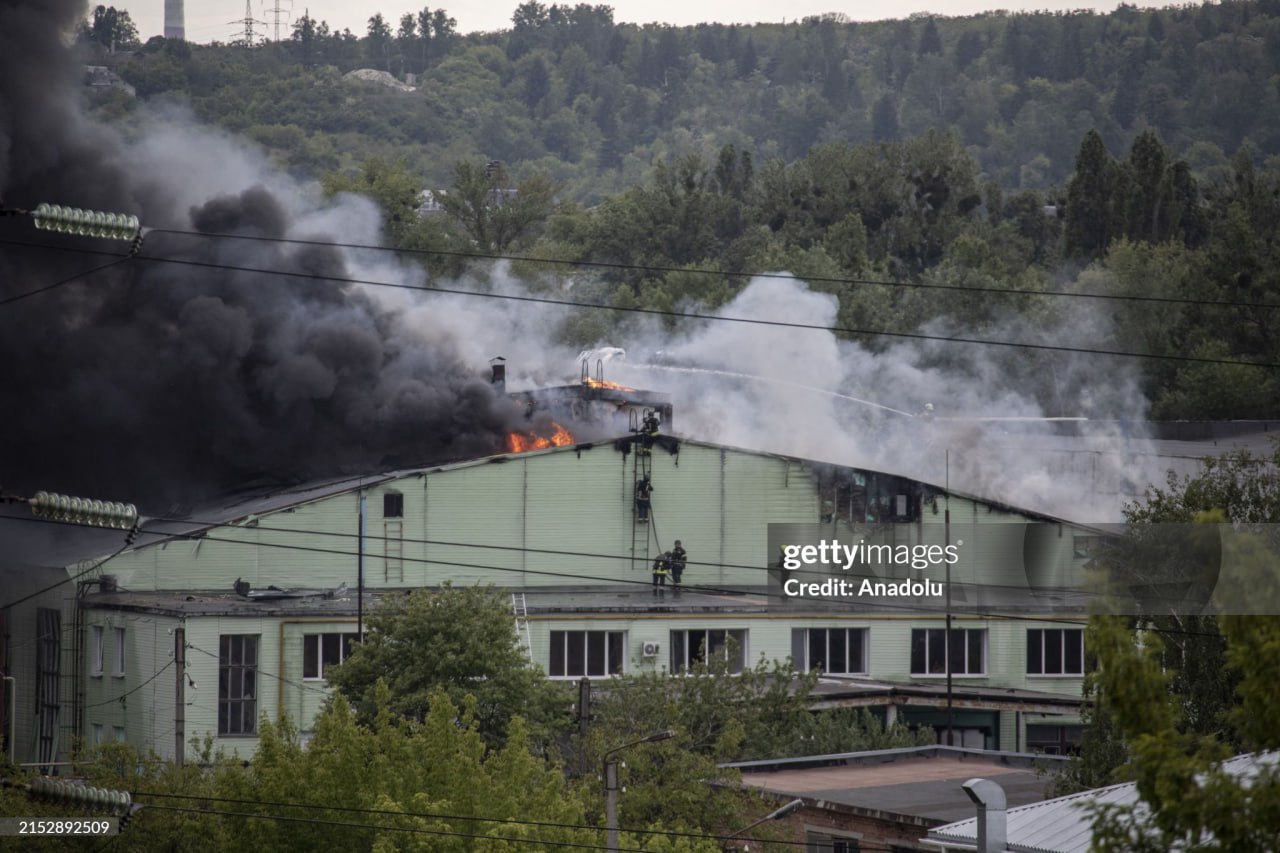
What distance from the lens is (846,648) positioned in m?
48.8

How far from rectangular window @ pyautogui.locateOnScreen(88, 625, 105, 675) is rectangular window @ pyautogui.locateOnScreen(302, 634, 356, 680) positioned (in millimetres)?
4912

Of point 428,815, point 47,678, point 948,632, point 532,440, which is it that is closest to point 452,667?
point 948,632

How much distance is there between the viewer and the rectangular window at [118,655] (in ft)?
146

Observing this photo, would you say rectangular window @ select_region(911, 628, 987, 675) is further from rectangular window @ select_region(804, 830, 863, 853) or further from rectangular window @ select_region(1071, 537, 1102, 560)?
rectangular window @ select_region(804, 830, 863, 853)

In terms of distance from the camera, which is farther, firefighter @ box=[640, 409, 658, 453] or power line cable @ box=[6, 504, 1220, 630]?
firefighter @ box=[640, 409, 658, 453]

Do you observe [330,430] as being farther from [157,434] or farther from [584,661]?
[584,661]

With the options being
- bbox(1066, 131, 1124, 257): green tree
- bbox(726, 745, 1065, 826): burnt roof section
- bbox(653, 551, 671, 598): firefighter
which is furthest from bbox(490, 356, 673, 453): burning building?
bbox(1066, 131, 1124, 257): green tree

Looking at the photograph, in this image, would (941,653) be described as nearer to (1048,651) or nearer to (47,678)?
(1048,651)

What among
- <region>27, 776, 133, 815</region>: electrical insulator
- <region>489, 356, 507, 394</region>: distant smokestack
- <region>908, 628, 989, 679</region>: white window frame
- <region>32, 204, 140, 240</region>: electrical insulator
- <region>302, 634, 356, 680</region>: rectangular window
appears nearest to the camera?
<region>32, 204, 140, 240</region>: electrical insulator

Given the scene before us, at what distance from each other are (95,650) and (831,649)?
17.6 metres

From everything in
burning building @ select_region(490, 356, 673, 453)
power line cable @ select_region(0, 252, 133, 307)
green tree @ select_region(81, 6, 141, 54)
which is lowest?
burning building @ select_region(490, 356, 673, 453)

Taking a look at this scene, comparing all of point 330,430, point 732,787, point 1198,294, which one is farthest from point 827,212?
point 732,787

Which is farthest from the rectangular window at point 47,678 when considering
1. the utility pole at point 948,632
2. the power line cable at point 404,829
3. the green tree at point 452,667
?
the utility pole at point 948,632

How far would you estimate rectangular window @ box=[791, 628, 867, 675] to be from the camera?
48156 millimetres
